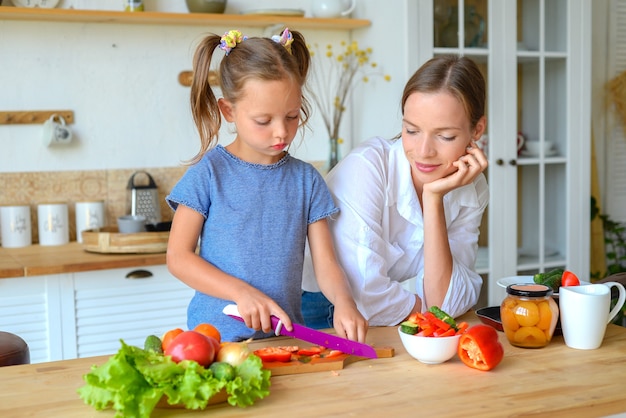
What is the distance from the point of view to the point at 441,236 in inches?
72.2

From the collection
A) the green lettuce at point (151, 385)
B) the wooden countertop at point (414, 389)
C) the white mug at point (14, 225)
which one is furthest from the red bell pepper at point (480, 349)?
the white mug at point (14, 225)

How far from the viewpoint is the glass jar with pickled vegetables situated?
1584 millimetres

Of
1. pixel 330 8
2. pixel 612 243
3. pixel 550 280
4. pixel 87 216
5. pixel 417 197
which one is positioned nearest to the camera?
pixel 550 280

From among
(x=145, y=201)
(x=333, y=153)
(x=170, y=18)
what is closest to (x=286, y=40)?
(x=170, y=18)

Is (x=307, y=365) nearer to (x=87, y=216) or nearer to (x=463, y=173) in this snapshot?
(x=463, y=173)

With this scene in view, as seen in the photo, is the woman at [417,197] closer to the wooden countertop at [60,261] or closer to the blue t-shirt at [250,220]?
the blue t-shirt at [250,220]

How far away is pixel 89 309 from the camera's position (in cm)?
296

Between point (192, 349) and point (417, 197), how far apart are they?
2.69ft

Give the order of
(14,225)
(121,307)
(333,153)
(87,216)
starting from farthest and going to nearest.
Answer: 1. (333,153)
2. (87,216)
3. (14,225)
4. (121,307)

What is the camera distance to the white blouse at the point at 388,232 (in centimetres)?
181

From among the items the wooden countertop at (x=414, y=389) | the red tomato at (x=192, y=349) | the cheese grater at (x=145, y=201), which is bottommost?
the wooden countertop at (x=414, y=389)

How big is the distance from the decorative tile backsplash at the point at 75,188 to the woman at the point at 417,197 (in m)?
1.74

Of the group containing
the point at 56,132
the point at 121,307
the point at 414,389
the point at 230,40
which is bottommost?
the point at 121,307

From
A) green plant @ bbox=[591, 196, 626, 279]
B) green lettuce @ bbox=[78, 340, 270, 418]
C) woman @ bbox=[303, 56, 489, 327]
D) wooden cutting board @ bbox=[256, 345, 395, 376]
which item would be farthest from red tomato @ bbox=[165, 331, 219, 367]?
green plant @ bbox=[591, 196, 626, 279]
